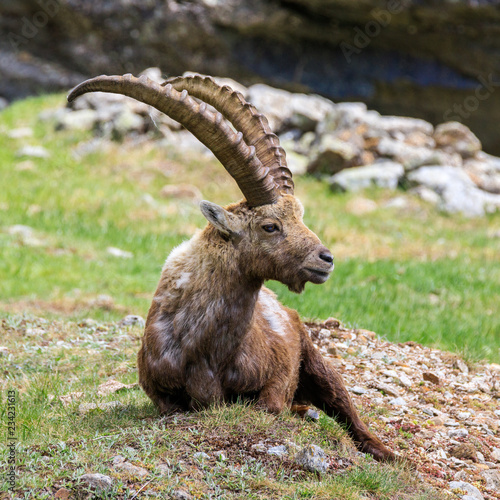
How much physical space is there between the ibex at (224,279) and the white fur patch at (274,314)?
306 millimetres

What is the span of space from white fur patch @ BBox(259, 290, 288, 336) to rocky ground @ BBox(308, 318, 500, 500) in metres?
1.04

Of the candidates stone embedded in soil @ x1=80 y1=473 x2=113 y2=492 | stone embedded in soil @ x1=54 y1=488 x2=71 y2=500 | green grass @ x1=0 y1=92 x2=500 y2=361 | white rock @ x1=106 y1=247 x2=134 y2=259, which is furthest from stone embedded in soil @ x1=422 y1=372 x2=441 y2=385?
white rock @ x1=106 y1=247 x2=134 y2=259

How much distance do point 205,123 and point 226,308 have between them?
4.35 ft

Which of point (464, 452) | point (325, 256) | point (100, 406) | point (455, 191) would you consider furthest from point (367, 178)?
point (325, 256)

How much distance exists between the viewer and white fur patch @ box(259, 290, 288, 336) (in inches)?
227

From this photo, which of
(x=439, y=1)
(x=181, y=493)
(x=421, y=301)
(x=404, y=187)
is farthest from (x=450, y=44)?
(x=181, y=493)

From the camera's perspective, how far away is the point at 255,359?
525cm

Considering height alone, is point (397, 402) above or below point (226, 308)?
below

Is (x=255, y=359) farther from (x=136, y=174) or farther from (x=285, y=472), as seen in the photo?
(x=136, y=174)

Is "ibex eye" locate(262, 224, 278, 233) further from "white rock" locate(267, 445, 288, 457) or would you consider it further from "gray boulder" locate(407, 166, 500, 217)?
"gray boulder" locate(407, 166, 500, 217)

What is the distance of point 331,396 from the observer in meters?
5.74

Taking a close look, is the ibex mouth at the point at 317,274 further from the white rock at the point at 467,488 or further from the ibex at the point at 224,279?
the white rock at the point at 467,488

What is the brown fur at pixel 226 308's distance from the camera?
16.6 feet

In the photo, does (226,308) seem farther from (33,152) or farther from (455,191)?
(33,152)
